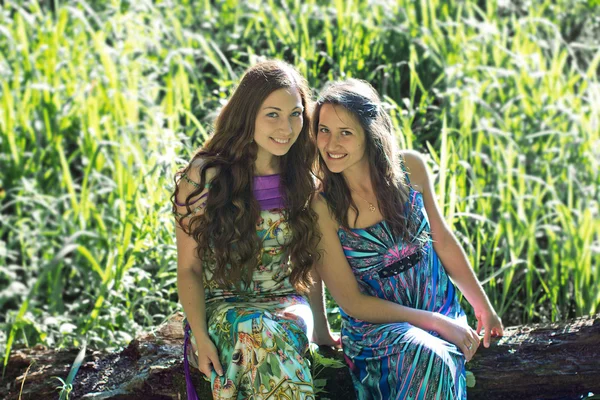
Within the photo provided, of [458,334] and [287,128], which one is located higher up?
[287,128]

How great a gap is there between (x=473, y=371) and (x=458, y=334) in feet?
0.50

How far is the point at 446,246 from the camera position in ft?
8.30

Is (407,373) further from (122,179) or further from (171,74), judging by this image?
(171,74)

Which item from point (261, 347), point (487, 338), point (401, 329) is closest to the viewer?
point (261, 347)

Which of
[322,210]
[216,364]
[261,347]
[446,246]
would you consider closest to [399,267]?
[446,246]

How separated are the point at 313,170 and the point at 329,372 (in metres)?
0.61

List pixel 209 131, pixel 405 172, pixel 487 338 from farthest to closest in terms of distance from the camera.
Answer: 1. pixel 209 131
2. pixel 405 172
3. pixel 487 338

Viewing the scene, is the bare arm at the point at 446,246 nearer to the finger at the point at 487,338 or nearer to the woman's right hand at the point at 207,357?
the finger at the point at 487,338

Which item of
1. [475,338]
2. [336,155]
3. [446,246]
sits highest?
[336,155]

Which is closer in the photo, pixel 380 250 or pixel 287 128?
pixel 287 128

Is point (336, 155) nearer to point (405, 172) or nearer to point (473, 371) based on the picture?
point (405, 172)

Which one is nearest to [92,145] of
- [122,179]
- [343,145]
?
[122,179]

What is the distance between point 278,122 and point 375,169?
342 millimetres

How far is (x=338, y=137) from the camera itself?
7.76 feet
